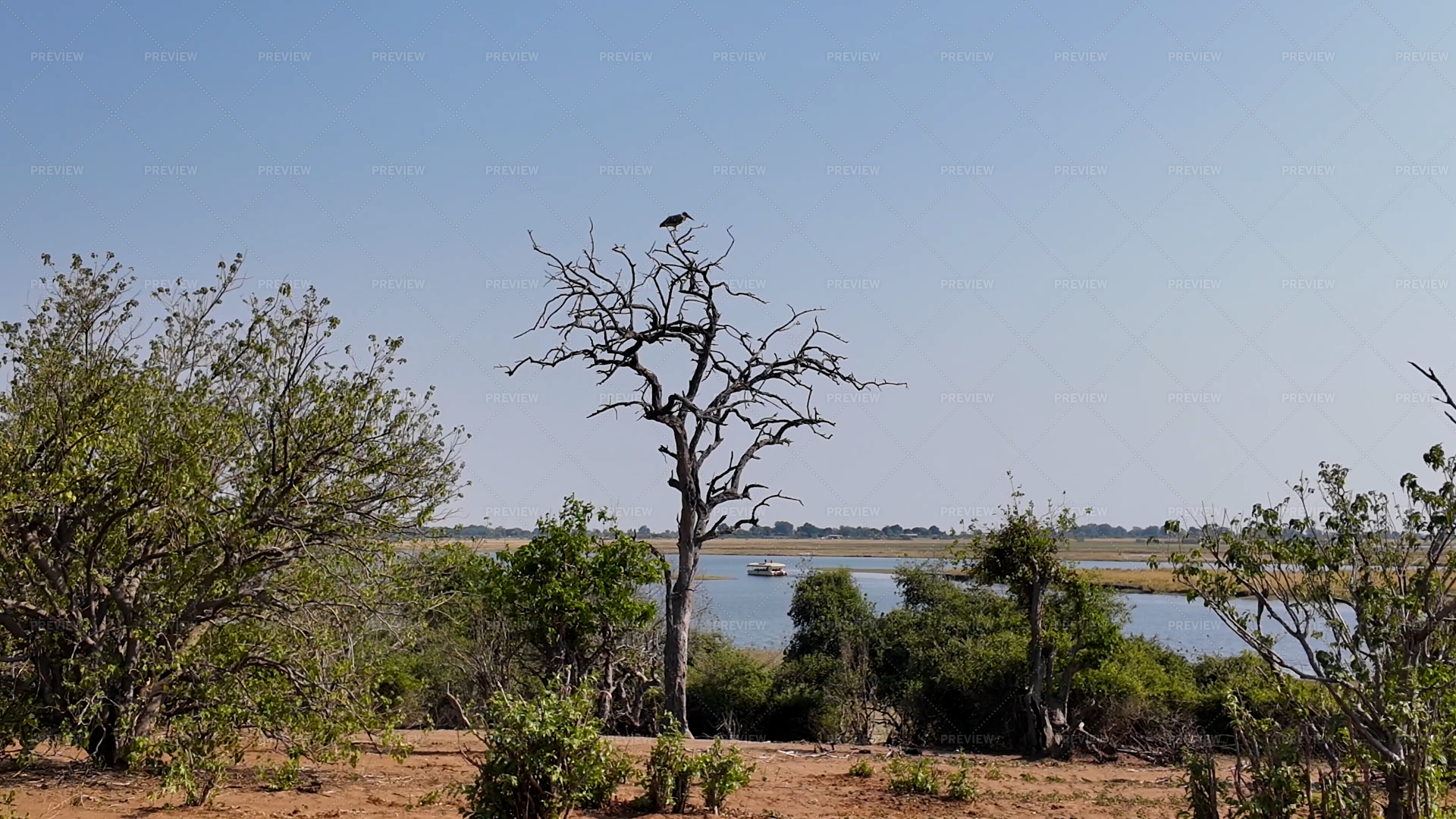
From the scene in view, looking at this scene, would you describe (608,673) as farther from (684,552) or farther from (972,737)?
(972,737)

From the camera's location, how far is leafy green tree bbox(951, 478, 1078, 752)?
16.4 m

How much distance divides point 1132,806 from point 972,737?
7.22m

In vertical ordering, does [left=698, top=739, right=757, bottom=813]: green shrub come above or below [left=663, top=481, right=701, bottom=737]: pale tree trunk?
below

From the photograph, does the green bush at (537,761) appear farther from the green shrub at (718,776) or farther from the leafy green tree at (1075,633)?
the leafy green tree at (1075,633)

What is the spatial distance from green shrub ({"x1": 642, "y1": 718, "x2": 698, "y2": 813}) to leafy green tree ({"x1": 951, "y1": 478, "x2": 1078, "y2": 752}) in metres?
8.42

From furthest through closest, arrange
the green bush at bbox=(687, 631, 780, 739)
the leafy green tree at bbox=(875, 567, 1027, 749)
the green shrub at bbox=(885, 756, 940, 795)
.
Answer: the green bush at bbox=(687, 631, 780, 739)
the leafy green tree at bbox=(875, 567, 1027, 749)
the green shrub at bbox=(885, 756, 940, 795)

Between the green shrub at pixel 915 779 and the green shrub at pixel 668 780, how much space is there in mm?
2594

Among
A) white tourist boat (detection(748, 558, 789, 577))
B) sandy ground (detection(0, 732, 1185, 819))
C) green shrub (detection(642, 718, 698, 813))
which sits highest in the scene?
white tourist boat (detection(748, 558, 789, 577))

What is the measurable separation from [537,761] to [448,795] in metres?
2.42

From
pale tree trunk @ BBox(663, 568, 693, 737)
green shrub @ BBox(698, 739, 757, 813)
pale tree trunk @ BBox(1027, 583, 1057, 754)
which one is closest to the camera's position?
green shrub @ BBox(698, 739, 757, 813)

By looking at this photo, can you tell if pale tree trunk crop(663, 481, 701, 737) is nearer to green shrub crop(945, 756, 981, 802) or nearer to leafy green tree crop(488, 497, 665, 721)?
leafy green tree crop(488, 497, 665, 721)

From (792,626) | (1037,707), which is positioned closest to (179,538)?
(1037,707)

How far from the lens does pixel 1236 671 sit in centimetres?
1733

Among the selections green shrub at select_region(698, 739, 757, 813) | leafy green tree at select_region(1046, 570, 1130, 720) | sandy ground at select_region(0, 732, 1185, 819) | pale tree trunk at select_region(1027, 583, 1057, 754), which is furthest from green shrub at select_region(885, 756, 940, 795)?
leafy green tree at select_region(1046, 570, 1130, 720)
